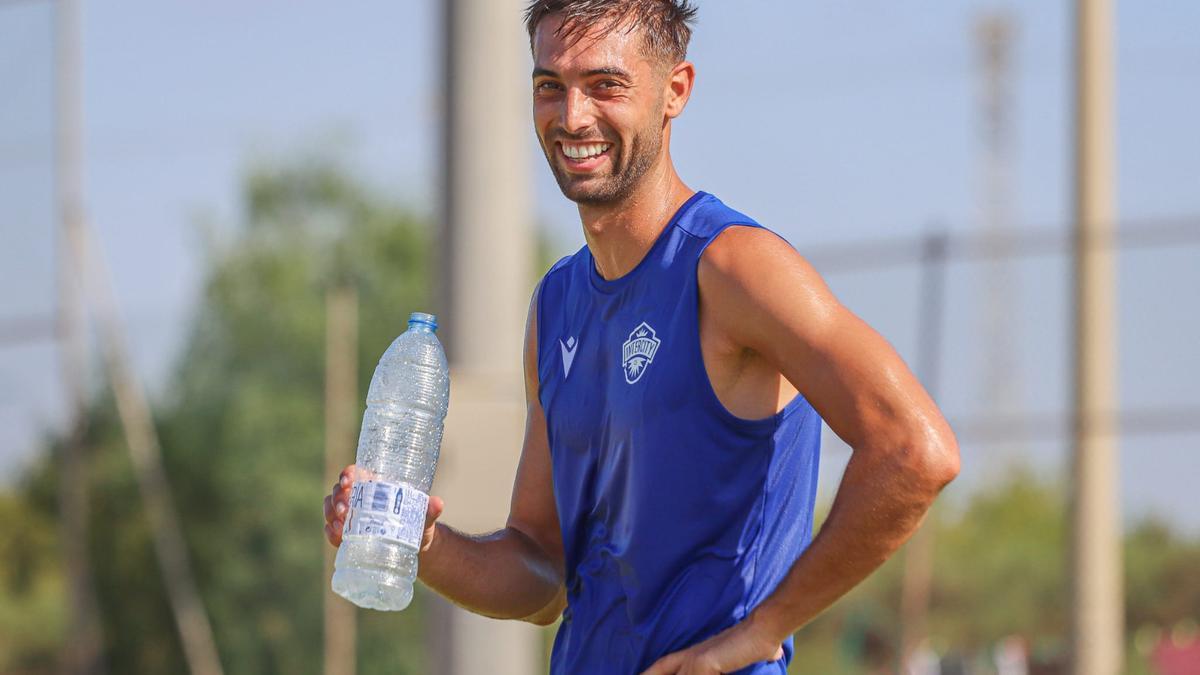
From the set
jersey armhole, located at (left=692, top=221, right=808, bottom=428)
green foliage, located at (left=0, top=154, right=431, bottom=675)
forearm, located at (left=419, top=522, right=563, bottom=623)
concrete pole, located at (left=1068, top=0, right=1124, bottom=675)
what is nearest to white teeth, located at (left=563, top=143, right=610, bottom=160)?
jersey armhole, located at (left=692, top=221, right=808, bottom=428)

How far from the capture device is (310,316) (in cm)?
1972

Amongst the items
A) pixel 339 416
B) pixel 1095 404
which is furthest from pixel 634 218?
pixel 339 416

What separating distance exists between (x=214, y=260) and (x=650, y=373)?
21.1 m

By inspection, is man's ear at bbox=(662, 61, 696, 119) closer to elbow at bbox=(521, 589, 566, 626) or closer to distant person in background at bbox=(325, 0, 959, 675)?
distant person in background at bbox=(325, 0, 959, 675)

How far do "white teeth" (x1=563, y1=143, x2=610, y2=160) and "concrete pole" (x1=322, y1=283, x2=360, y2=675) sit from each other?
33.3 ft

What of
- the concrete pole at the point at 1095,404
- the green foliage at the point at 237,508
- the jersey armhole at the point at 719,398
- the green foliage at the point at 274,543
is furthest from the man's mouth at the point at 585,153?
the green foliage at the point at 237,508

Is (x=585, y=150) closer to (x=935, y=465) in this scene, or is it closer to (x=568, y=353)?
(x=568, y=353)

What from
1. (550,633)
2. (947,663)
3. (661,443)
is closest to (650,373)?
(661,443)

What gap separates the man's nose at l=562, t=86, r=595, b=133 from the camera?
10.3ft

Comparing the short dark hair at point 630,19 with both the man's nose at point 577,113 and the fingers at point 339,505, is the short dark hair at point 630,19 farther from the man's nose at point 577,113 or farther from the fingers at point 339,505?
the fingers at point 339,505

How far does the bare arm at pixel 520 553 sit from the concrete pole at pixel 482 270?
3.94m

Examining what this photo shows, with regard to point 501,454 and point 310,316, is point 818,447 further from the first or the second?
point 310,316

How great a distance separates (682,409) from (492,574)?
26.0 inches

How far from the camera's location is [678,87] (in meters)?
3.27
